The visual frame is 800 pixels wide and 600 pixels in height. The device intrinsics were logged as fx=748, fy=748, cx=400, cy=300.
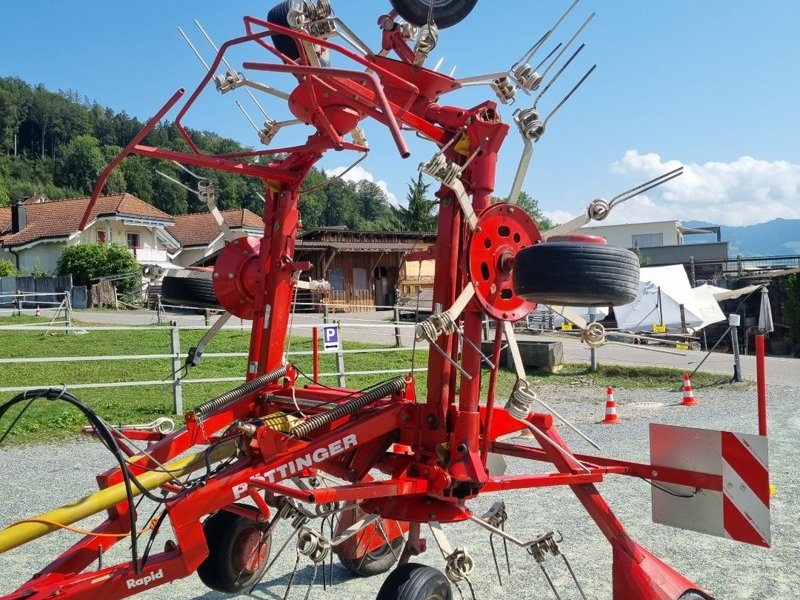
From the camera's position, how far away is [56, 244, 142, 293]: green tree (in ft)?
128

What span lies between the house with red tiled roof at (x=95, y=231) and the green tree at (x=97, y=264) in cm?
516

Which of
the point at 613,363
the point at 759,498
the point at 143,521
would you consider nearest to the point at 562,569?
the point at 759,498

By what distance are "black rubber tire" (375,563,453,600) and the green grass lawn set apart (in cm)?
601

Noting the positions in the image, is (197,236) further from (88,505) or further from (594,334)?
(88,505)

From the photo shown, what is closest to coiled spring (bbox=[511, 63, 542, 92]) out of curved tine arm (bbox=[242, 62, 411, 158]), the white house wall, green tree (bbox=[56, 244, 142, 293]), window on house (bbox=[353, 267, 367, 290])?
curved tine arm (bbox=[242, 62, 411, 158])

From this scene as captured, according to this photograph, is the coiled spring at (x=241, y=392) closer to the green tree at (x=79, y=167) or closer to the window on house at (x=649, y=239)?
the window on house at (x=649, y=239)

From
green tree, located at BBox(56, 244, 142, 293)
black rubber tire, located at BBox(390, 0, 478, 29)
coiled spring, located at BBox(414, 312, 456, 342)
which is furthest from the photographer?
green tree, located at BBox(56, 244, 142, 293)

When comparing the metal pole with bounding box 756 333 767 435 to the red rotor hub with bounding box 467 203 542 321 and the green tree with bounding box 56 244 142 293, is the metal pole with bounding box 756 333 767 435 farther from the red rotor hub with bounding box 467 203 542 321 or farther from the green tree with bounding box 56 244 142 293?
the green tree with bounding box 56 244 142 293

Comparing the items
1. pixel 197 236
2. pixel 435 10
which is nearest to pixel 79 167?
pixel 197 236

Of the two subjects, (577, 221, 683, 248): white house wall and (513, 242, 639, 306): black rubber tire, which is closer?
(513, 242, 639, 306): black rubber tire

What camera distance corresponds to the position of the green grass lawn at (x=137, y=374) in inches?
429

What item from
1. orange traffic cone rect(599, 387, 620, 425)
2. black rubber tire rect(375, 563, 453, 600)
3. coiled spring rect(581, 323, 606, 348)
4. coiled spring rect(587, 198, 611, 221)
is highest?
coiled spring rect(587, 198, 611, 221)

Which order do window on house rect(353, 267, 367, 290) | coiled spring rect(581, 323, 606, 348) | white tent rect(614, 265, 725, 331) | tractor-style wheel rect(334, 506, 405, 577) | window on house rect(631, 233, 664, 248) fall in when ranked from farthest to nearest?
1. window on house rect(631, 233, 664, 248)
2. window on house rect(353, 267, 367, 290)
3. white tent rect(614, 265, 725, 331)
4. tractor-style wheel rect(334, 506, 405, 577)
5. coiled spring rect(581, 323, 606, 348)

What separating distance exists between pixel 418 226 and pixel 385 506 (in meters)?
44.8
